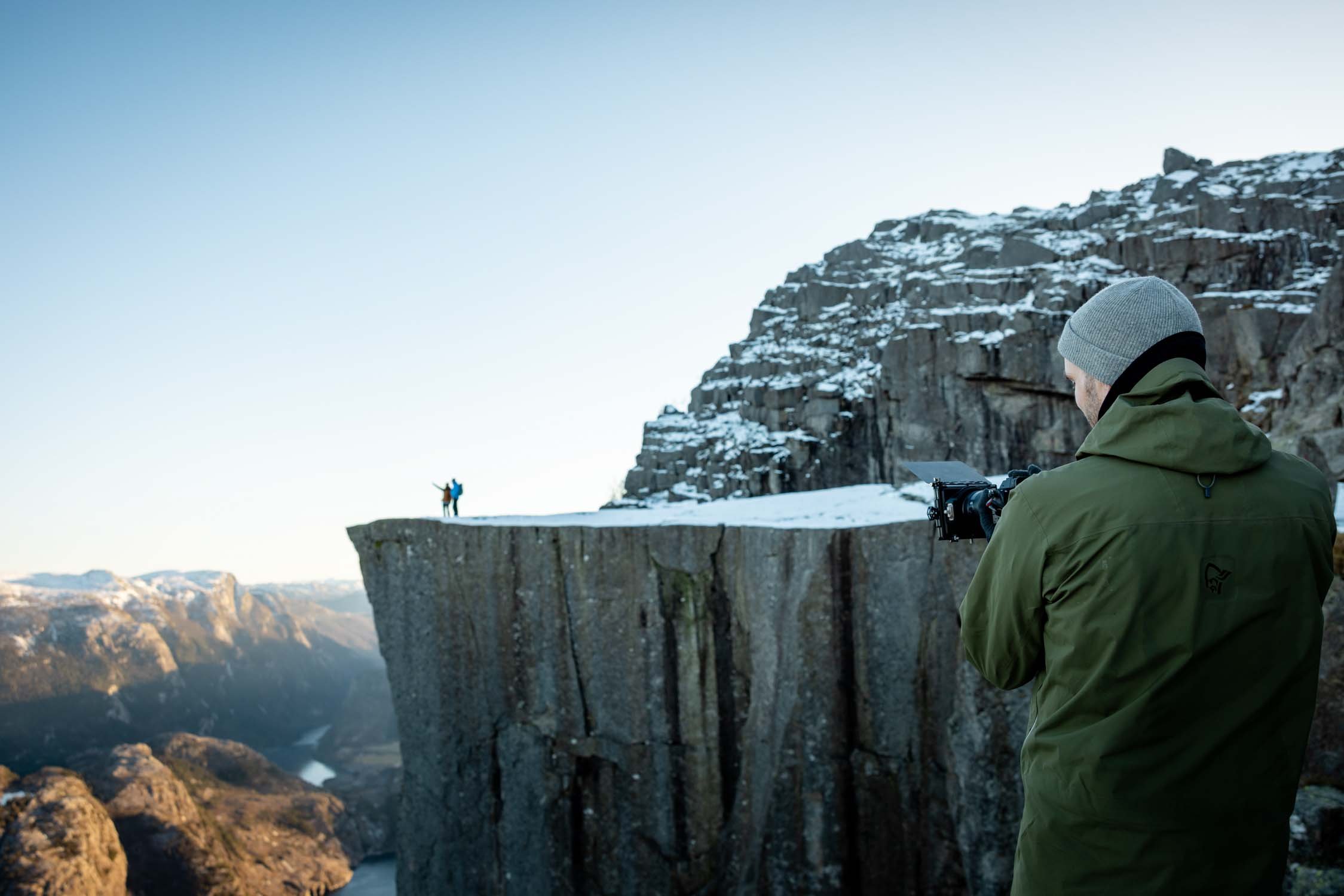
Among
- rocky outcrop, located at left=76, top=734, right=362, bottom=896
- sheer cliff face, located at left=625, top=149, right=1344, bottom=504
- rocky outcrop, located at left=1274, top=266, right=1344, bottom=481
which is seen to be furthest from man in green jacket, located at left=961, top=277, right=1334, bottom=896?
rocky outcrop, located at left=76, top=734, right=362, bottom=896

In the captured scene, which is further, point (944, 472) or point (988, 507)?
point (944, 472)

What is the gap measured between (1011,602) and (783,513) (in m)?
8.92

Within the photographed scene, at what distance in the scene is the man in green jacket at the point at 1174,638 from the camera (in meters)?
1.51

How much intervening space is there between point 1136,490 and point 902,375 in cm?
3431

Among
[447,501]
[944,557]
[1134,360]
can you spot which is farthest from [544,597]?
[1134,360]

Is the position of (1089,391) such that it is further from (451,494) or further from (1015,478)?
(451,494)

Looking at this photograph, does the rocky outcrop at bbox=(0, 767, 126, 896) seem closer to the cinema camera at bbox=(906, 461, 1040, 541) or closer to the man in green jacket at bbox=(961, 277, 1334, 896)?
the cinema camera at bbox=(906, 461, 1040, 541)

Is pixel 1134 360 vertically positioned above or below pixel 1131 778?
above

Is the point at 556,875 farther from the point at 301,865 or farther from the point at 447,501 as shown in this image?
the point at 301,865

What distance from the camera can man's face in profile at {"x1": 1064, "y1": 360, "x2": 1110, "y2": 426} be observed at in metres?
1.82

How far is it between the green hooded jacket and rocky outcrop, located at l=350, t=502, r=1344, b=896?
7.74m

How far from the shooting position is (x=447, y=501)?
12.5 m

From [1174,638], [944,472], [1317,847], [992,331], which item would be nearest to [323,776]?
[992,331]

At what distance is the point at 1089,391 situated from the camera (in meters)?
1.87
